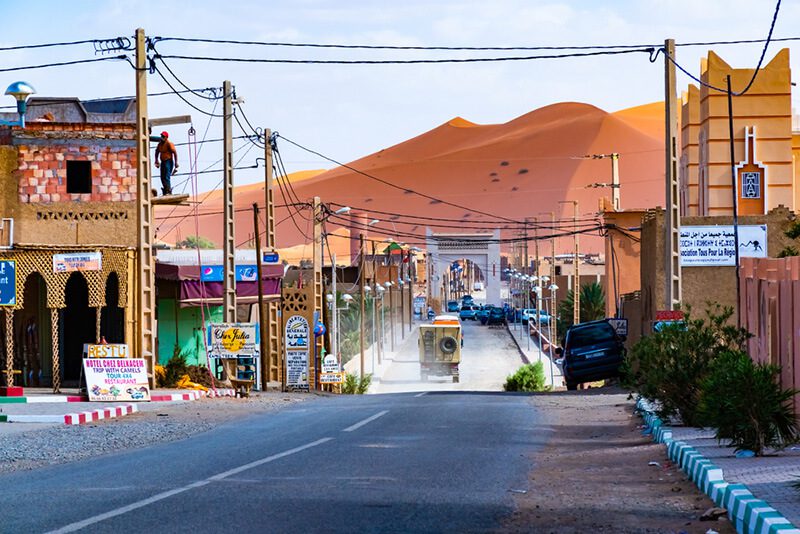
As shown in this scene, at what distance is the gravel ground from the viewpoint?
17.9 meters

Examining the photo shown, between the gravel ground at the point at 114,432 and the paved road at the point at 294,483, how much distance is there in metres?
0.92

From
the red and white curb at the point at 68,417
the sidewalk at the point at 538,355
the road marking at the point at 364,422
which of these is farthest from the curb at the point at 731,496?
the sidewalk at the point at 538,355

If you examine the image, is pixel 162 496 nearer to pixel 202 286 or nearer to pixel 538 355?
pixel 202 286

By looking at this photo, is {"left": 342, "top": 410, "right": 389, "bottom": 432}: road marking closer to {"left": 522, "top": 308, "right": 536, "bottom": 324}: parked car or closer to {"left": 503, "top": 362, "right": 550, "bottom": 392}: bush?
{"left": 503, "top": 362, "right": 550, "bottom": 392}: bush

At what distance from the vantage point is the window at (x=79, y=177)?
122ft

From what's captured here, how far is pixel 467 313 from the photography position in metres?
136

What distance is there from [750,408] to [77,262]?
2235cm

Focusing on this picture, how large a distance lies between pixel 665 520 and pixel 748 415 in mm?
3873

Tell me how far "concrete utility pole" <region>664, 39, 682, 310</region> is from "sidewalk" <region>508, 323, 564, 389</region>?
96.7ft

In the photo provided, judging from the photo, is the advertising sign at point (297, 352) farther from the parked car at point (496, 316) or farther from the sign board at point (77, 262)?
the parked car at point (496, 316)

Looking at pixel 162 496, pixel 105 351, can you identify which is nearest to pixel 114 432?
pixel 105 351

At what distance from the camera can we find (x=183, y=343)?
149ft

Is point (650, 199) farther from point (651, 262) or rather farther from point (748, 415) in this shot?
point (748, 415)

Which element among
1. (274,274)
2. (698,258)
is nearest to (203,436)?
(698,258)
